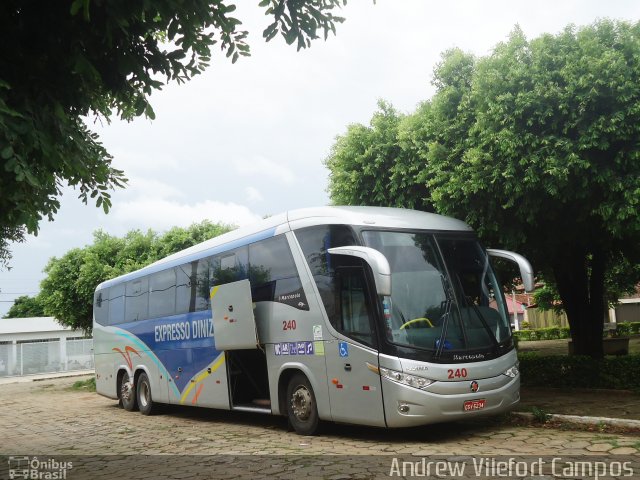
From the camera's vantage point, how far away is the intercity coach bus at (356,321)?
8.49 meters

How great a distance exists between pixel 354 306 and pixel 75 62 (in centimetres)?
504

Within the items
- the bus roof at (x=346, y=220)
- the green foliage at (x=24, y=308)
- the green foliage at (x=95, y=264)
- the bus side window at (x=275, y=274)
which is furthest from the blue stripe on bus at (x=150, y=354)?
the green foliage at (x=24, y=308)

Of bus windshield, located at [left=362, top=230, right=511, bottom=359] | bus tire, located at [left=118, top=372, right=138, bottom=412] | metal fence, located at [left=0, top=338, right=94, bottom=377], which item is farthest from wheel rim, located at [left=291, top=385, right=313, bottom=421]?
metal fence, located at [left=0, top=338, right=94, bottom=377]

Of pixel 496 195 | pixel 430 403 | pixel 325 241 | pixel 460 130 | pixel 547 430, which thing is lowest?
pixel 547 430

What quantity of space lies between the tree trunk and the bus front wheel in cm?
1029

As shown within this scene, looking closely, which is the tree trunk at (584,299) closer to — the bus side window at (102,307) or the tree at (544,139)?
the tree at (544,139)

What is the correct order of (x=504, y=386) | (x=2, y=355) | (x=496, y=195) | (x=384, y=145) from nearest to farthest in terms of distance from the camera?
(x=504, y=386) < (x=496, y=195) < (x=384, y=145) < (x=2, y=355)

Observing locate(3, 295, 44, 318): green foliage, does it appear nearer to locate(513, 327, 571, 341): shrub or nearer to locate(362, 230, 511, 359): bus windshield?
locate(513, 327, 571, 341): shrub

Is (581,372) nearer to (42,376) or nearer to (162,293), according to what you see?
(162,293)

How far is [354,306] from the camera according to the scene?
905cm

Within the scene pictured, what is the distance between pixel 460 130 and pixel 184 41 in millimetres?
7468

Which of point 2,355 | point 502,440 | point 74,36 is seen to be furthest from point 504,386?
point 2,355

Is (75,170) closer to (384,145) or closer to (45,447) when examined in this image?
(45,447)

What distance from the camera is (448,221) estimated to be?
10.2 metres
